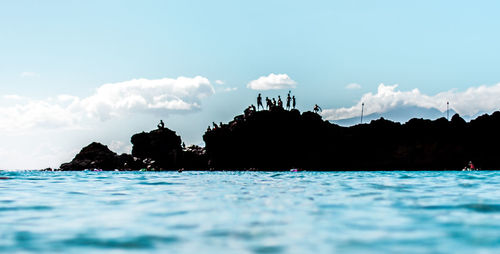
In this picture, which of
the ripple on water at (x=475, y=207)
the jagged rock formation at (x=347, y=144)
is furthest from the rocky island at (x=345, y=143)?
the ripple on water at (x=475, y=207)

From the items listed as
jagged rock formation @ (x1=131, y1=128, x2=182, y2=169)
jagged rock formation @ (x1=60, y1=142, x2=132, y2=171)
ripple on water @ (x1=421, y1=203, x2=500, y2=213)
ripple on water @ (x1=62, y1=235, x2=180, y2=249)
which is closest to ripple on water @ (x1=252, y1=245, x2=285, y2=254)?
ripple on water @ (x1=62, y1=235, x2=180, y2=249)

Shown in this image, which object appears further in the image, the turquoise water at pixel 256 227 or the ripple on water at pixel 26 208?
the ripple on water at pixel 26 208

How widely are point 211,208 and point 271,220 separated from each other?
3447mm

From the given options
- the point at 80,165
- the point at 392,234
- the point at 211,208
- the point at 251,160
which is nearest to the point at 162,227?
the point at 211,208

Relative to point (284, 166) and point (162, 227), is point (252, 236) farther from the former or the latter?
point (284, 166)

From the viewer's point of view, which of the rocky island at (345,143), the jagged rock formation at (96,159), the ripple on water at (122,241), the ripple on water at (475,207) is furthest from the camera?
the jagged rock formation at (96,159)

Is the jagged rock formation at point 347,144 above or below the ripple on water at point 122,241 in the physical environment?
above

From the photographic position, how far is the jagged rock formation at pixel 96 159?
18000 cm

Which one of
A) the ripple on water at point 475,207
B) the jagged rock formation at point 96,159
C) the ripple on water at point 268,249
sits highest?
the jagged rock formation at point 96,159

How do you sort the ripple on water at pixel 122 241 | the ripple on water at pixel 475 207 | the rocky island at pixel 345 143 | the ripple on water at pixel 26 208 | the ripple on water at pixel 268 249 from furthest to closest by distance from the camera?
1. the rocky island at pixel 345 143
2. the ripple on water at pixel 26 208
3. the ripple on water at pixel 475 207
4. the ripple on water at pixel 122 241
5. the ripple on water at pixel 268 249

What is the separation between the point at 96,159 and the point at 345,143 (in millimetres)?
103109

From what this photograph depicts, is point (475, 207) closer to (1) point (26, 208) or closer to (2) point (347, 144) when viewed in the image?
(1) point (26, 208)

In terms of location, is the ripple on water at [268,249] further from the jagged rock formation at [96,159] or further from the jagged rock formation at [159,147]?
the jagged rock formation at [96,159]

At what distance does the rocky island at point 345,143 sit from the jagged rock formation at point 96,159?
38.1m
